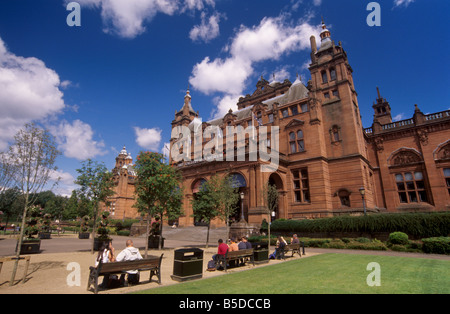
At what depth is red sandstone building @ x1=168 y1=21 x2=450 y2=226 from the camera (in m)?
28.0

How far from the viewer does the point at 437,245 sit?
583 inches

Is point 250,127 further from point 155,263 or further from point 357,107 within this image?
point 155,263

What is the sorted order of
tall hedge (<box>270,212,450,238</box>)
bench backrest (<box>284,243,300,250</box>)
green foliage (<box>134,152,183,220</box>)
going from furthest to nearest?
tall hedge (<box>270,212,450,238</box>)
green foliage (<box>134,152,183,220</box>)
bench backrest (<box>284,243,300,250</box>)

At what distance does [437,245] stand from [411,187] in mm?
18577

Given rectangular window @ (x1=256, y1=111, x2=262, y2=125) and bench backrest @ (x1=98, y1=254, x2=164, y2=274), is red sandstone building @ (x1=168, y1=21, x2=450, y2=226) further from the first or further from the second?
bench backrest @ (x1=98, y1=254, x2=164, y2=274)

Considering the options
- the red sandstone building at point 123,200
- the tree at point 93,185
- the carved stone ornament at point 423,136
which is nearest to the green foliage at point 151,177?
the tree at point 93,185

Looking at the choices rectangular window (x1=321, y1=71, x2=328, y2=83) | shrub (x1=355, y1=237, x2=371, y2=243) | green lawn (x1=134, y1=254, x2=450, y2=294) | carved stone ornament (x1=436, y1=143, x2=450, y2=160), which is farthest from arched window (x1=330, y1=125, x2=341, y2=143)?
green lawn (x1=134, y1=254, x2=450, y2=294)

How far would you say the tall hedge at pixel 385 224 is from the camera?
1673 cm

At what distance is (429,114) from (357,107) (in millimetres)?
8305

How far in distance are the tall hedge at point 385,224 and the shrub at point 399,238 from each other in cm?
129

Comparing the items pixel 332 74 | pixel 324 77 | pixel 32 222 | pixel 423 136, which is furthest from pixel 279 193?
Result: pixel 32 222

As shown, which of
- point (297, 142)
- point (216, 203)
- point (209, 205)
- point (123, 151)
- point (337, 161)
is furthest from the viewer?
point (123, 151)

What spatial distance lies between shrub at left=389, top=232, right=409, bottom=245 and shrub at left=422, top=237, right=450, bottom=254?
1.37m

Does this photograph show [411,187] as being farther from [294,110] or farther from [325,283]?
[325,283]
